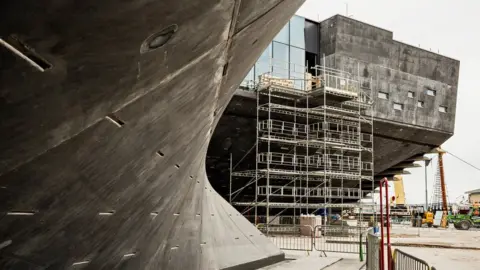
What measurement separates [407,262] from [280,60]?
867 inches

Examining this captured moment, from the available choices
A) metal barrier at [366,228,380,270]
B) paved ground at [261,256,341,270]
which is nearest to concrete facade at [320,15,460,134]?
paved ground at [261,256,341,270]

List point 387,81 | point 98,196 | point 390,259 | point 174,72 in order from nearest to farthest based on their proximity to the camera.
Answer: point 174,72, point 98,196, point 390,259, point 387,81

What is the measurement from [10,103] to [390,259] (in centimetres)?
688

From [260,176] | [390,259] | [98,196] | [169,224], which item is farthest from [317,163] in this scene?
[98,196]

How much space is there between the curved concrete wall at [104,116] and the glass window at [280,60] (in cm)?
2370

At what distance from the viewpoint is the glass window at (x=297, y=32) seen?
1130 inches

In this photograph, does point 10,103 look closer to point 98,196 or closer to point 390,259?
point 98,196

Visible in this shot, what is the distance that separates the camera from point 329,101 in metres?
27.0

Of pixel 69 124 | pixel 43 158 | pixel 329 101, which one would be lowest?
pixel 43 158

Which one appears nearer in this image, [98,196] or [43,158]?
[43,158]

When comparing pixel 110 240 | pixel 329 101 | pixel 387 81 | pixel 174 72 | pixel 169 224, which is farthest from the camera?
pixel 387 81

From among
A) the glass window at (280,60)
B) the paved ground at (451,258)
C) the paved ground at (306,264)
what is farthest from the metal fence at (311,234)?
the glass window at (280,60)

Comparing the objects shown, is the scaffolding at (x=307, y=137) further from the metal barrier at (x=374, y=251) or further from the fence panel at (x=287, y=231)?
the metal barrier at (x=374, y=251)

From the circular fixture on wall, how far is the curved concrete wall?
0.03m
